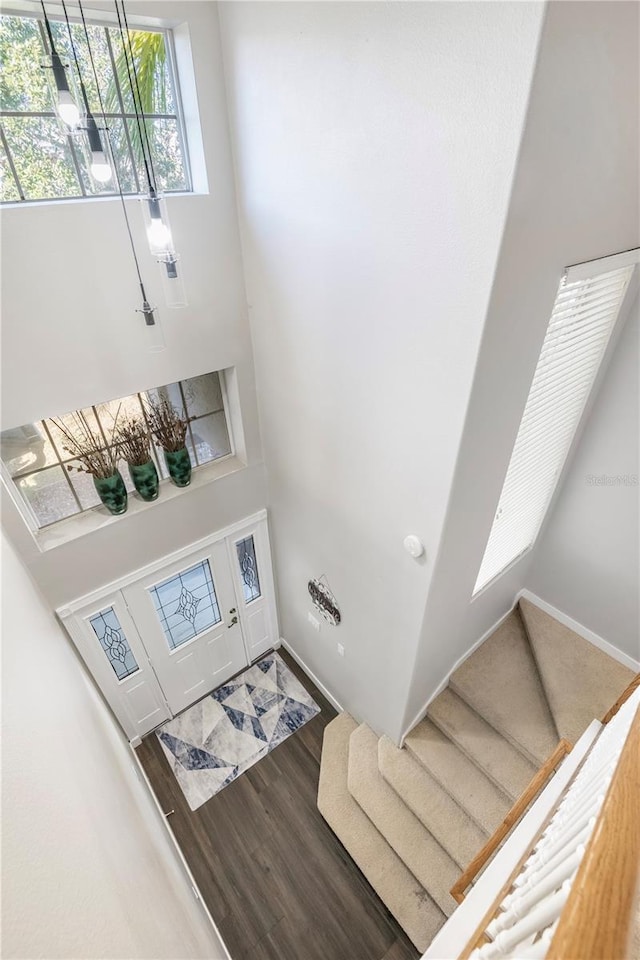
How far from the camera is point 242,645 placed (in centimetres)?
466

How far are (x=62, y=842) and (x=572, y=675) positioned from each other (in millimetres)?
3648

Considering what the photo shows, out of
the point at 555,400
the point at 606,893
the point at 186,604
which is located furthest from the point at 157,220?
the point at 186,604

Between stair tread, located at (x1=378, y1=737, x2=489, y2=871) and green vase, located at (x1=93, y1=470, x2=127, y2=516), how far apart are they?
276 centimetres

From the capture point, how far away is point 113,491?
3.08 meters

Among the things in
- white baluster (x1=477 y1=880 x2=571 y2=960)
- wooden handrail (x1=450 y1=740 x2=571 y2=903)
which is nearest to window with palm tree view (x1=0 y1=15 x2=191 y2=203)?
white baluster (x1=477 y1=880 x2=571 y2=960)

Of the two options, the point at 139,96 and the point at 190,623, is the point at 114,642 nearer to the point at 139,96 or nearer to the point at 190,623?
the point at 190,623

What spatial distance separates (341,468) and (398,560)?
670 millimetres

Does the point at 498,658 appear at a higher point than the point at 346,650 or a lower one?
lower

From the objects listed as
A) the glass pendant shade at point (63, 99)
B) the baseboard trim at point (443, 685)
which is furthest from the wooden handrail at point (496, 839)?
the glass pendant shade at point (63, 99)

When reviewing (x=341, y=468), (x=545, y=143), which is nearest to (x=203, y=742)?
(x=341, y=468)

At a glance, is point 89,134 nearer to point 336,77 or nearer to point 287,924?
point 336,77

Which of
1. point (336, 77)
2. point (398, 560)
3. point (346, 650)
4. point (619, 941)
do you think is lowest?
point (619, 941)

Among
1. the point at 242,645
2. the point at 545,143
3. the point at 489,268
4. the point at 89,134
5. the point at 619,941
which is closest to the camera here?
the point at 619,941

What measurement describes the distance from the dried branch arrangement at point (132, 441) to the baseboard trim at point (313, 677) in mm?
2716
